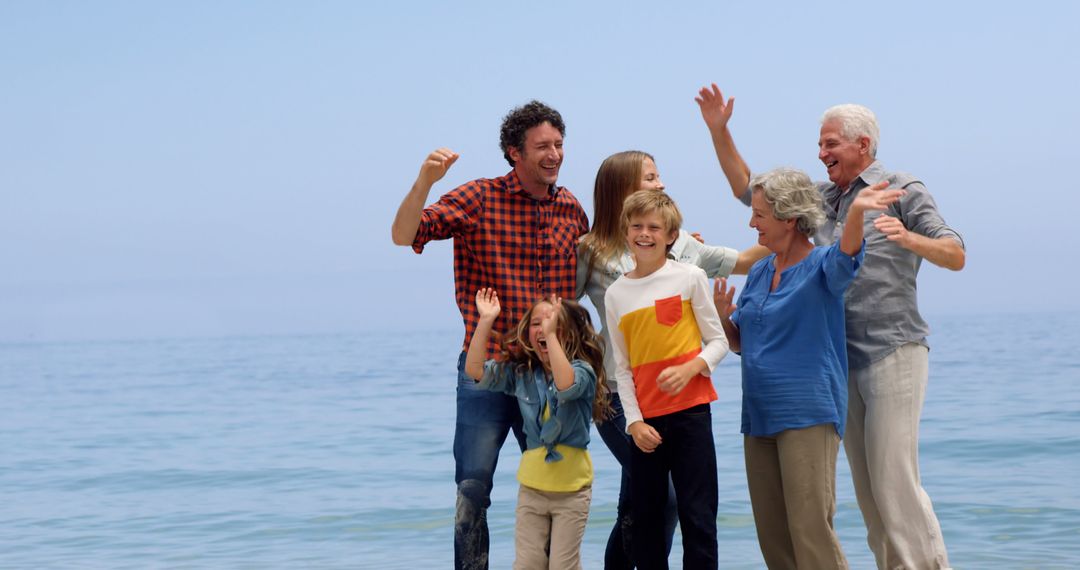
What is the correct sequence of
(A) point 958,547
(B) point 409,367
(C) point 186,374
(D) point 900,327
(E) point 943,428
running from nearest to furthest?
(D) point 900,327 → (A) point 958,547 → (E) point 943,428 → (B) point 409,367 → (C) point 186,374

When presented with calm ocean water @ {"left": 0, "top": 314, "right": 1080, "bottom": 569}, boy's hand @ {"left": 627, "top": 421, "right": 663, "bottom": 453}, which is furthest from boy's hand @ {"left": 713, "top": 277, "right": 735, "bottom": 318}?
calm ocean water @ {"left": 0, "top": 314, "right": 1080, "bottom": 569}

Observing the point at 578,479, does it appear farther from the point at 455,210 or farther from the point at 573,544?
the point at 455,210

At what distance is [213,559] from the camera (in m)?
8.12

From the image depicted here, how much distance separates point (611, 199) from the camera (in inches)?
174

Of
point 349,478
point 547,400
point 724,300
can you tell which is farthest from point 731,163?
point 349,478

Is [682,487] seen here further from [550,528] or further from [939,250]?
[939,250]

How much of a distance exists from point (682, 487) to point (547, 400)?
61 cm

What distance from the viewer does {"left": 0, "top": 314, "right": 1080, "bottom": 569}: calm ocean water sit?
813 cm

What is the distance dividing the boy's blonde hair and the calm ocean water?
358 cm

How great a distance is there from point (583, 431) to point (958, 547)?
445cm

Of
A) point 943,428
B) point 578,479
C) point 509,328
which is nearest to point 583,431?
point 578,479

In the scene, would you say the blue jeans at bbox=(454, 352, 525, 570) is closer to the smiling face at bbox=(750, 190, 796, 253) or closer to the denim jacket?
the denim jacket

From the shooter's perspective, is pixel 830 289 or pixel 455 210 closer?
pixel 830 289

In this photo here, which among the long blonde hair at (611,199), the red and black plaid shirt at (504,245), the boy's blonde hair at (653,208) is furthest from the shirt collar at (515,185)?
the boy's blonde hair at (653,208)
